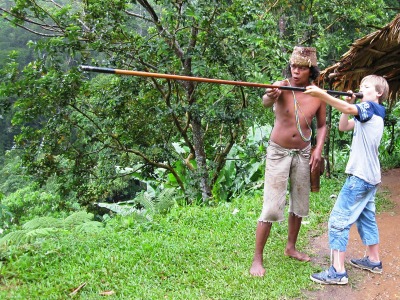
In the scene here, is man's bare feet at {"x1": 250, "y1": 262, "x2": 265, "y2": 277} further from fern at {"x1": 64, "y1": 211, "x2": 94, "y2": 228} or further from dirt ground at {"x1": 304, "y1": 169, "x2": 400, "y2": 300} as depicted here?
fern at {"x1": 64, "y1": 211, "x2": 94, "y2": 228}

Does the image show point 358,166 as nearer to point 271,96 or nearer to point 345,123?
point 345,123

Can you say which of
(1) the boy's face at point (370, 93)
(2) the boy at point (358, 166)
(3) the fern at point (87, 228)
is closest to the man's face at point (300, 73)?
(2) the boy at point (358, 166)

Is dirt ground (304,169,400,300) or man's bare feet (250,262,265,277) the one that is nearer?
dirt ground (304,169,400,300)

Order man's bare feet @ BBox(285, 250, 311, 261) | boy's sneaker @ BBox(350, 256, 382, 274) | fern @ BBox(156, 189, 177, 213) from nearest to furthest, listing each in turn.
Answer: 1. boy's sneaker @ BBox(350, 256, 382, 274)
2. man's bare feet @ BBox(285, 250, 311, 261)
3. fern @ BBox(156, 189, 177, 213)

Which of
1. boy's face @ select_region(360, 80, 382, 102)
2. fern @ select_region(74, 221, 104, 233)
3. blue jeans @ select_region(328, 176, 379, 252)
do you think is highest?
boy's face @ select_region(360, 80, 382, 102)

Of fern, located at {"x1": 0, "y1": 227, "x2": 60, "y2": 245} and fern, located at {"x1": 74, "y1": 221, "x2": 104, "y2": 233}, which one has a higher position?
fern, located at {"x1": 0, "y1": 227, "x2": 60, "y2": 245}

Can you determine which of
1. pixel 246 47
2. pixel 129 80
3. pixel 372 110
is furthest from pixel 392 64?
pixel 129 80

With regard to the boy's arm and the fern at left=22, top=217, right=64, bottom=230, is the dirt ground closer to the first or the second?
the boy's arm

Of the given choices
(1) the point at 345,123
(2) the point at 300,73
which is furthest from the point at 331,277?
(2) the point at 300,73

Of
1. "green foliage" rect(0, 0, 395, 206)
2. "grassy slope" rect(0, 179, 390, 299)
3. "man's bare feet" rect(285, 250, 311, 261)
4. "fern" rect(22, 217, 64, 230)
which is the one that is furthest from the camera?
"green foliage" rect(0, 0, 395, 206)

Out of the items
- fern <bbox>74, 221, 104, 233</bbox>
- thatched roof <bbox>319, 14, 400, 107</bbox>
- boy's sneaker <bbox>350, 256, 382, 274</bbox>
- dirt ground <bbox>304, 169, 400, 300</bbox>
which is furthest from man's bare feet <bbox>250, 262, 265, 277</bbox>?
thatched roof <bbox>319, 14, 400, 107</bbox>

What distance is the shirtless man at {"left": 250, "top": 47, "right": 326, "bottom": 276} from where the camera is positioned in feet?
12.1

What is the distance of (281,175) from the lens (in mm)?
3742

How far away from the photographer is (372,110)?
3471 millimetres
